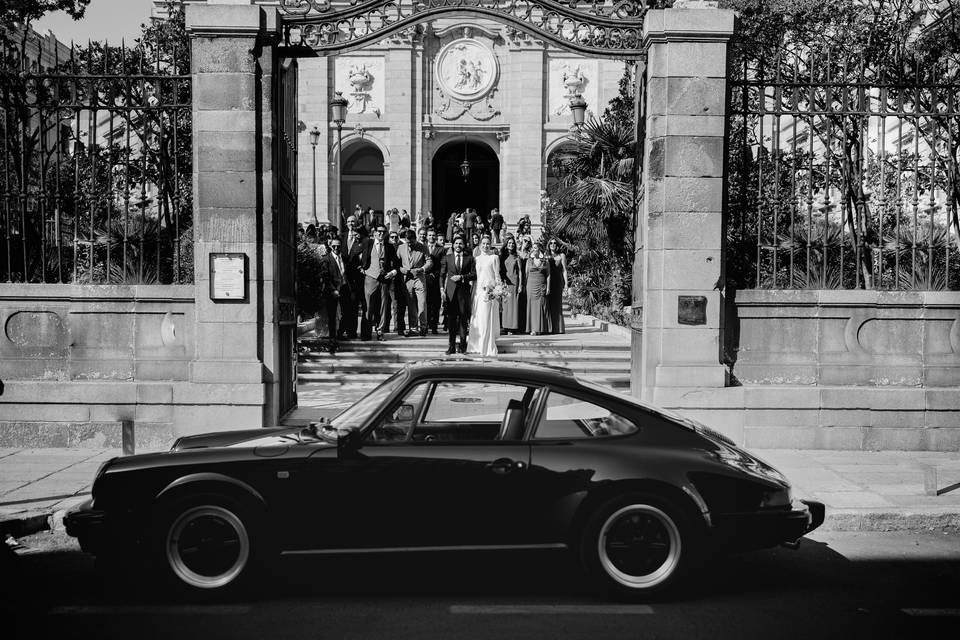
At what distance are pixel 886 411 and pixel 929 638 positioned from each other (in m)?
5.70

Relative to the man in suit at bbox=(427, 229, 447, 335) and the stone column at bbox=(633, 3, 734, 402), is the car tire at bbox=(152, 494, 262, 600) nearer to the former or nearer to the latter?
the stone column at bbox=(633, 3, 734, 402)

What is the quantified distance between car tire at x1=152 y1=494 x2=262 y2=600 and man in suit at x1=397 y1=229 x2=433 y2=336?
12.5 m

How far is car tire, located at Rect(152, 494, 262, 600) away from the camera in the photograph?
16.5 feet

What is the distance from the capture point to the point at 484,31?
3912cm

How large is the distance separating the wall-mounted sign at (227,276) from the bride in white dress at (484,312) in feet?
21.8

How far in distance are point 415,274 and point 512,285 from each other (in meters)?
2.61

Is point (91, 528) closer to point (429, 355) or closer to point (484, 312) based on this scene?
point (429, 355)

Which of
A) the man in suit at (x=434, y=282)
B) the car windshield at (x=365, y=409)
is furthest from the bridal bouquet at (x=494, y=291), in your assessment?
the car windshield at (x=365, y=409)

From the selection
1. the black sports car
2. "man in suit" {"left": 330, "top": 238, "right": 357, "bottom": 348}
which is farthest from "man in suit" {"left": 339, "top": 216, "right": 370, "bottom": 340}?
the black sports car

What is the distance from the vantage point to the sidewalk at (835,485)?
704 centimetres

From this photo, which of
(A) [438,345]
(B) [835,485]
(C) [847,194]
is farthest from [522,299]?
(B) [835,485]

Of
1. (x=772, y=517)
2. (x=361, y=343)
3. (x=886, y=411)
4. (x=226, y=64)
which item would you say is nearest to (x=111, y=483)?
(x=772, y=517)

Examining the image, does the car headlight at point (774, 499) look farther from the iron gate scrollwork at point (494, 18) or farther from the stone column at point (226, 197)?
the iron gate scrollwork at point (494, 18)

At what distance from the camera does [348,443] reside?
515 centimetres
